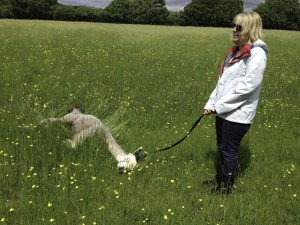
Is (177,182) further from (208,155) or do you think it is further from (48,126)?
(48,126)

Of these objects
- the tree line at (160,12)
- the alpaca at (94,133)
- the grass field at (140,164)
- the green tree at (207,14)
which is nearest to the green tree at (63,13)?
the tree line at (160,12)

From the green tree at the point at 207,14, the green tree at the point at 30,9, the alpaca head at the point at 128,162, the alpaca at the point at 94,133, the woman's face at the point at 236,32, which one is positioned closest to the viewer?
the woman's face at the point at 236,32

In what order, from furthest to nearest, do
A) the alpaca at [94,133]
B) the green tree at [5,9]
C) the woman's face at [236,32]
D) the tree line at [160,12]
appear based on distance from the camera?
1. the tree line at [160,12]
2. the green tree at [5,9]
3. the alpaca at [94,133]
4. the woman's face at [236,32]

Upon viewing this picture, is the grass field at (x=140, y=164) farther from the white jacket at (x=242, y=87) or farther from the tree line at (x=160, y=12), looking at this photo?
the tree line at (x=160, y=12)

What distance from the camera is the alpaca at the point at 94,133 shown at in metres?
4.64

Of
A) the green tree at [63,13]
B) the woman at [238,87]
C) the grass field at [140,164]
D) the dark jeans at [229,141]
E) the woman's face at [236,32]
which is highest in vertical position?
the green tree at [63,13]

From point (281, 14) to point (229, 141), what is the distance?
97.3m

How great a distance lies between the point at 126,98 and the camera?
7.89 meters

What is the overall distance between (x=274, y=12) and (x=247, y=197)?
9893cm

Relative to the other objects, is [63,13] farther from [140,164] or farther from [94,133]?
[140,164]

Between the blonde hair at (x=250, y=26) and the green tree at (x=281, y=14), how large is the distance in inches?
3572

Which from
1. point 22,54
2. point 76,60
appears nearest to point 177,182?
point 76,60

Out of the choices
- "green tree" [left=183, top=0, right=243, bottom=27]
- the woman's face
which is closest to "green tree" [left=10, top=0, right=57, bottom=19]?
"green tree" [left=183, top=0, right=243, bottom=27]

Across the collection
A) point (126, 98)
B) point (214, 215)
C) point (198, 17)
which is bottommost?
point (214, 215)
